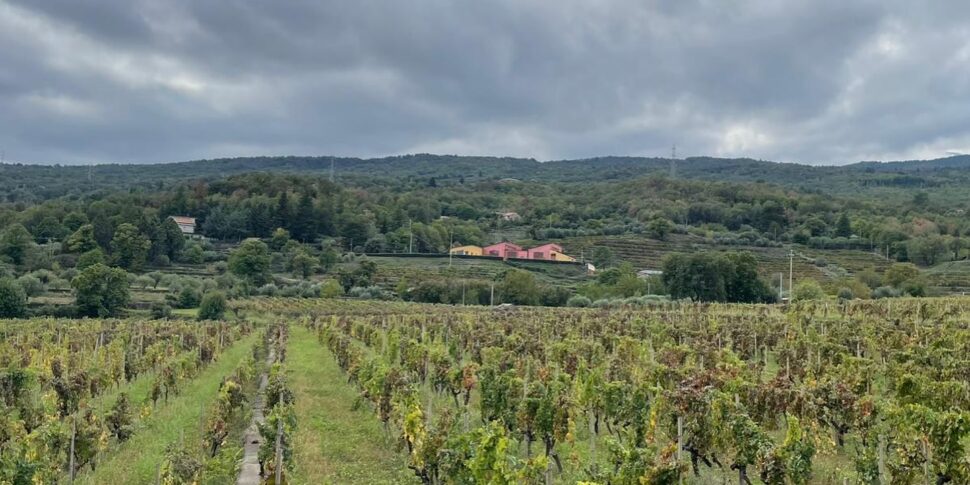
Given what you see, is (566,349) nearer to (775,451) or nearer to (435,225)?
(775,451)

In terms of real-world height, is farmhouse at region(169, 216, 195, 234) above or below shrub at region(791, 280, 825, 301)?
above

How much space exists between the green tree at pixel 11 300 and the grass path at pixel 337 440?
4212 centimetres

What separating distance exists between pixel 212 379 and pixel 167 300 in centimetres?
4520

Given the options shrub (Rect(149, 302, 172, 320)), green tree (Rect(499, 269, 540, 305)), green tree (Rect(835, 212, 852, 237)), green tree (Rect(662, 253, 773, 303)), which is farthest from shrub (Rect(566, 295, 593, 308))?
green tree (Rect(835, 212, 852, 237))

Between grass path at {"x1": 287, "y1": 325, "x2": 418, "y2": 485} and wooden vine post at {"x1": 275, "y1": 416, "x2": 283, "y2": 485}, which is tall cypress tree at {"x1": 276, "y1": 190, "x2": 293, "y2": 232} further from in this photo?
wooden vine post at {"x1": 275, "y1": 416, "x2": 283, "y2": 485}

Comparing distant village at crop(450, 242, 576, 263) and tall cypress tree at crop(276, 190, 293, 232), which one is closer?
distant village at crop(450, 242, 576, 263)

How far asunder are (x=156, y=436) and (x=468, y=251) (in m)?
92.1

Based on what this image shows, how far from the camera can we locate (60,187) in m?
181

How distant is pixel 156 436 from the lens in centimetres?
1766

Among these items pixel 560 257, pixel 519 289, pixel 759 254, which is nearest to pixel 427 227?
pixel 560 257

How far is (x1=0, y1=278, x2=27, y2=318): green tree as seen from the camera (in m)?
57.2

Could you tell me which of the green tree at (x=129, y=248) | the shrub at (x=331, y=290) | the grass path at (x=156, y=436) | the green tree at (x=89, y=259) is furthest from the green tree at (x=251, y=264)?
the grass path at (x=156, y=436)

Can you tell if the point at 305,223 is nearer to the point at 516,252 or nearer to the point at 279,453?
the point at 516,252

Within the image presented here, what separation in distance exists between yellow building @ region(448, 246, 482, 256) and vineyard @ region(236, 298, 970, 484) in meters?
75.2
